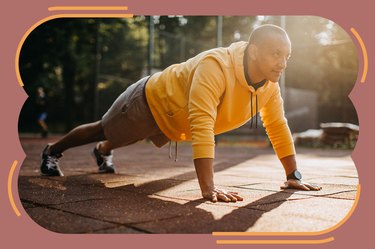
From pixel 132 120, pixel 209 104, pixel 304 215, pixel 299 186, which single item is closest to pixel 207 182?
pixel 209 104

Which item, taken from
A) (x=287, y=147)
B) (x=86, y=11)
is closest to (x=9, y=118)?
(x=86, y=11)

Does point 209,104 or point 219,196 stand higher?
point 209,104

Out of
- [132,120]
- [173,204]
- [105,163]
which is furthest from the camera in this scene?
[105,163]

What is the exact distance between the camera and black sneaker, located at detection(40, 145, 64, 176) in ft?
10.5

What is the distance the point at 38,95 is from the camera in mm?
9180

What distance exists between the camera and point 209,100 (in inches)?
85.3

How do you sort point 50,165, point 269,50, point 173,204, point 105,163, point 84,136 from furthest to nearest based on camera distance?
point 105,163, point 50,165, point 84,136, point 269,50, point 173,204

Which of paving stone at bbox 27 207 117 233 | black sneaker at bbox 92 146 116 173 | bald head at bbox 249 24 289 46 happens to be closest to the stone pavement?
paving stone at bbox 27 207 117 233

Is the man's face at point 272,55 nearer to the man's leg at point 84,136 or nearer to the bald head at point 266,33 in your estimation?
the bald head at point 266,33

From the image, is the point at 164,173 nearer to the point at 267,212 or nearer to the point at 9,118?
the point at 267,212

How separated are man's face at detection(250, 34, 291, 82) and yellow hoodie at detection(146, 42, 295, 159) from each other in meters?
0.11

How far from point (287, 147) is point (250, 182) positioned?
1.18 feet

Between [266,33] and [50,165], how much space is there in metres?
1.84

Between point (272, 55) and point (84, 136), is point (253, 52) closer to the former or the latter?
point (272, 55)
